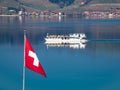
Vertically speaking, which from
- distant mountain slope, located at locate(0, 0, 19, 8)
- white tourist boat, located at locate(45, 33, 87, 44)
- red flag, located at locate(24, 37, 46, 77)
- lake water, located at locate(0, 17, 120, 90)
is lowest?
lake water, located at locate(0, 17, 120, 90)

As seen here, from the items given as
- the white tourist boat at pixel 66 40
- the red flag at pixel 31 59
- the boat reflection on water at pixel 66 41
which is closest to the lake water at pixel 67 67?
the boat reflection on water at pixel 66 41

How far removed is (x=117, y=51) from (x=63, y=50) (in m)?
5.71

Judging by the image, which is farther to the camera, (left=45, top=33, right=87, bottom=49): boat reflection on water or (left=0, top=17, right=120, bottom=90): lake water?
(left=45, top=33, right=87, bottom=49): boat reflection on water

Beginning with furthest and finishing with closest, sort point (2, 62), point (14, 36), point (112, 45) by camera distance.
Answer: point (14, 36) → point (112, 45) → point (2, 62)

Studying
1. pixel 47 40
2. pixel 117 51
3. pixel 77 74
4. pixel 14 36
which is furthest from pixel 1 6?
pixel 77 74

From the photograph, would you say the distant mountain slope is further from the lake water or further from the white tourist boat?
the lake water

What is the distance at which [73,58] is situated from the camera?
156 feet

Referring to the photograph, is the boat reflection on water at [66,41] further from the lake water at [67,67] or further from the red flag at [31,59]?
the red flag at [31,59]

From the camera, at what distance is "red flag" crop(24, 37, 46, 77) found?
23.0 m

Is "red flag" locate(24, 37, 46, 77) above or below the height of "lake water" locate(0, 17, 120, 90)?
above

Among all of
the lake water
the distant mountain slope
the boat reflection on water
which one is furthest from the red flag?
the distant mountain slope

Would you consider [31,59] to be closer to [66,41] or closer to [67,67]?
[67,67]

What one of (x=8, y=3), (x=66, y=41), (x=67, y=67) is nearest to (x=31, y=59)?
(x=67, y=67)

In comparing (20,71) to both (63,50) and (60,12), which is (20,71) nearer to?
(63,50)
